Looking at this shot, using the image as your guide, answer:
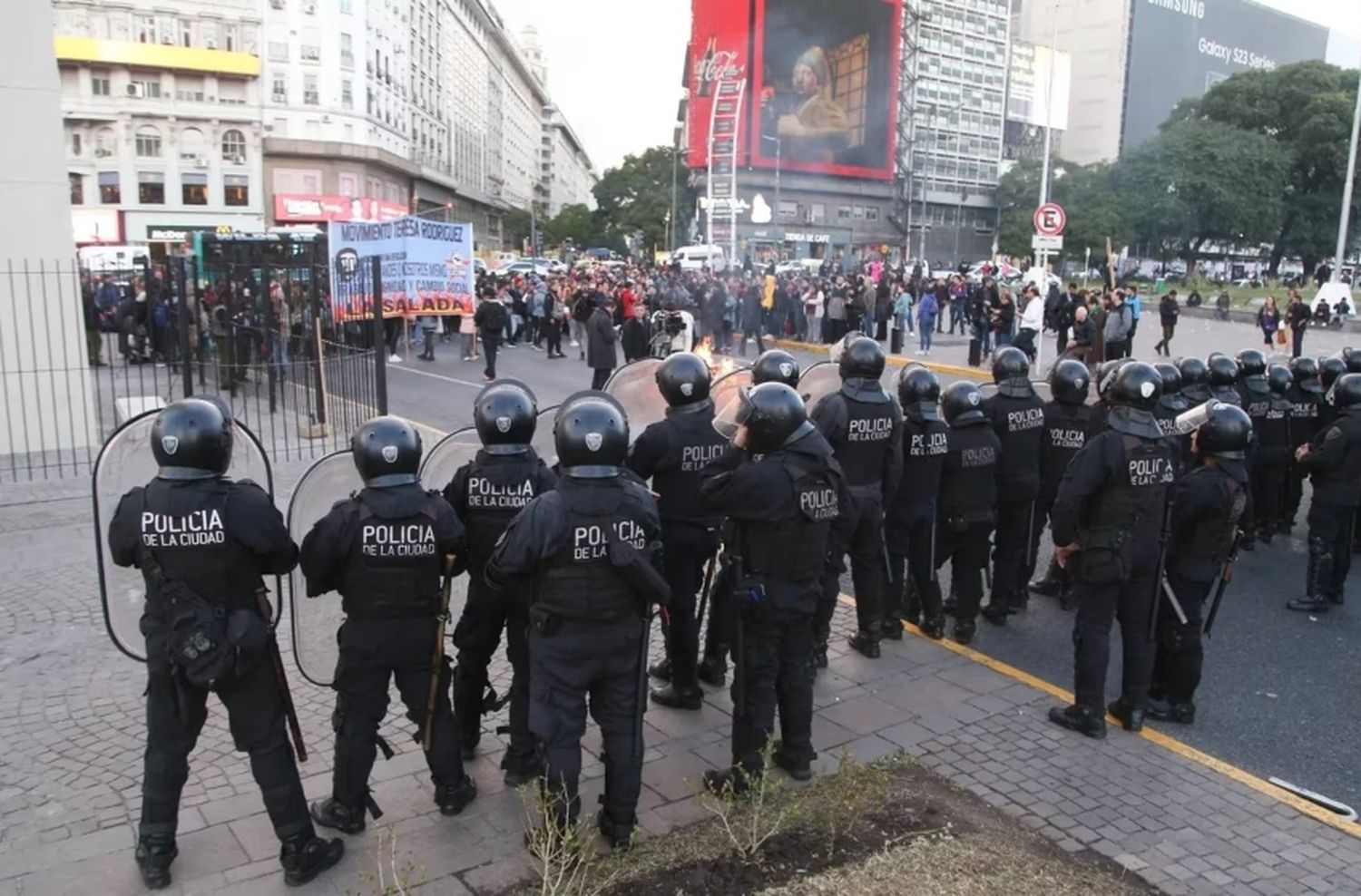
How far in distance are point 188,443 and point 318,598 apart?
3.58 feet

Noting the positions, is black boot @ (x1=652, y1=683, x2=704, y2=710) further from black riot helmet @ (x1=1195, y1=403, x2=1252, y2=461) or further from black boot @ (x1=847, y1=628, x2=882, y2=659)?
black riot helmet @ (x1=1195, y1=403, x2=1252, y2=461)

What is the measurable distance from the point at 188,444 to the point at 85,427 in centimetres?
963

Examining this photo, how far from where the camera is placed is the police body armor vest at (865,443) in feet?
19.9

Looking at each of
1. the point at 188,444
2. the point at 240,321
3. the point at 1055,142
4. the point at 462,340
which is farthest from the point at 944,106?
the point at 188,444

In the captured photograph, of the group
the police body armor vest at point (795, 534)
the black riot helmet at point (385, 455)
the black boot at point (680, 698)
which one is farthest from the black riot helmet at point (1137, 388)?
the black riot helmet at point (385, 455)

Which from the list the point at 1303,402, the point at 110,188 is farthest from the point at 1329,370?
the point at 110,188

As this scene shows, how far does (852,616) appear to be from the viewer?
7.22m

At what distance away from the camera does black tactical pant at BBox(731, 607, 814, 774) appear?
4.60m

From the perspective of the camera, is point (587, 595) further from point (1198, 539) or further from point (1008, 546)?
point (1008, 546)

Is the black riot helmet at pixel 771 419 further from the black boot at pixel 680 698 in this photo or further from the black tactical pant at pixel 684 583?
the black boot at pixel 680 698

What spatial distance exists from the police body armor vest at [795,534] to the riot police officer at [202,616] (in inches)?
75.8

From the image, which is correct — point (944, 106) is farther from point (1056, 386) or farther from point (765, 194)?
point (1056, 386)

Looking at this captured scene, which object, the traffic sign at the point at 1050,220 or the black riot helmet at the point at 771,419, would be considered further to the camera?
the traffic sign at the point at 1050,220

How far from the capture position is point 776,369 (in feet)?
20.3
